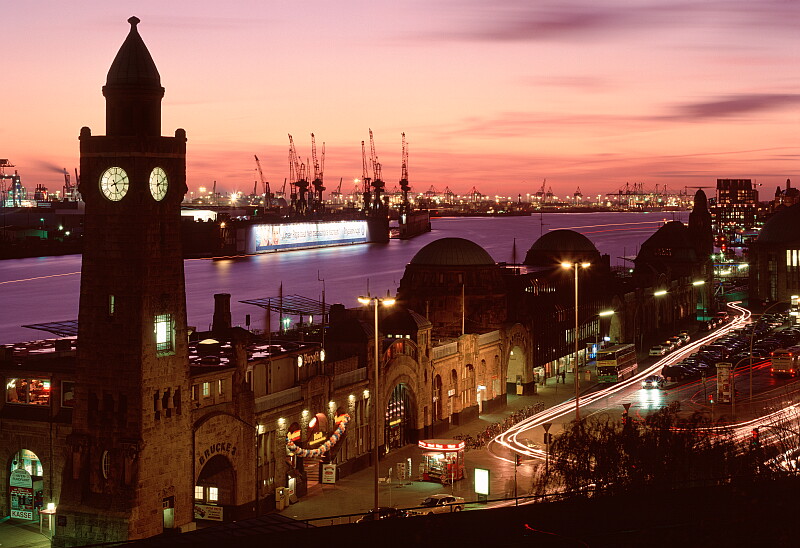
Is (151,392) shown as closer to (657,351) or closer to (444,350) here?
(444,350)

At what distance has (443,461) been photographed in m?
66.0

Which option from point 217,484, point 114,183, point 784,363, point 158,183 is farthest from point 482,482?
point 784,363

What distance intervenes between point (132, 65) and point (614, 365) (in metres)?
60.8

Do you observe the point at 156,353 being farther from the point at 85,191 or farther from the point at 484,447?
the point at 484,447

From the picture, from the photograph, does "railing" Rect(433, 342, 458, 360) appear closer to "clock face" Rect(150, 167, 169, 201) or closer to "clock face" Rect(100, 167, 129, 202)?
"clock face" Rect(150, 167, 169, 201)

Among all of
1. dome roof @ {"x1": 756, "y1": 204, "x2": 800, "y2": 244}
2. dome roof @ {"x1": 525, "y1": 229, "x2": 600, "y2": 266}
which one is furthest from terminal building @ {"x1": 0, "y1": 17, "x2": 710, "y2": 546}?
dome roof @ {"x1": 756, "y1": 204, "x2": 800, "y2": 244}

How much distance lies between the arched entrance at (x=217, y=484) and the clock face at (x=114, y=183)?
46.7ft

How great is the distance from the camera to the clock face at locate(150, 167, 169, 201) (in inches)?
2061

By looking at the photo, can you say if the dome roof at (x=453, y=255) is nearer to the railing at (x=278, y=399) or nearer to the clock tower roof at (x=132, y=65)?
the railing at (x=278, y=399)

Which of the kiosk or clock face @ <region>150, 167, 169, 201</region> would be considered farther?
the kiosk

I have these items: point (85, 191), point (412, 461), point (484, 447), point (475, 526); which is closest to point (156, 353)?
point (85, 191)

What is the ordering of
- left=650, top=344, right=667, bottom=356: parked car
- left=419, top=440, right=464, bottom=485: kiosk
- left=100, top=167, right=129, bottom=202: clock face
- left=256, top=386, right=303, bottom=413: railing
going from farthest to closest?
left=650, top=344, right=667, bottom=356: parked car → left=419, top=440, right=464, bottom=485: kiosk → left=256, top=386, right=303, bottom=413: railing → left=100, top=167, right=129, bottom=202: clock face

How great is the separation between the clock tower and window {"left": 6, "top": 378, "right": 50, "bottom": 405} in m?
3.79

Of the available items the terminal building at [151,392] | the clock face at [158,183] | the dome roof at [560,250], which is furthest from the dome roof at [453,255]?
the clock face at [158,183]
